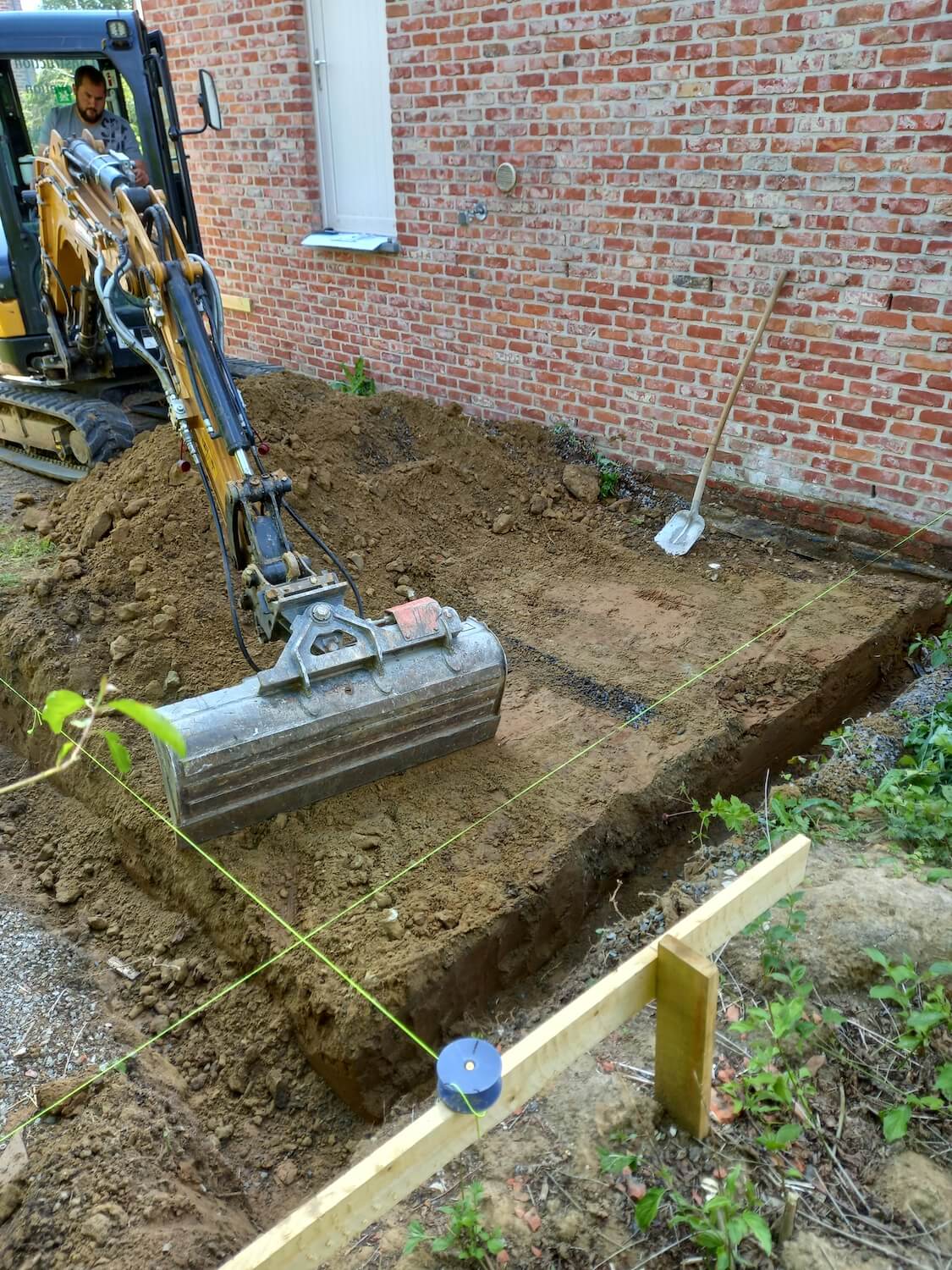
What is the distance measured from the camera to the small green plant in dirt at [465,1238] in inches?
78.0

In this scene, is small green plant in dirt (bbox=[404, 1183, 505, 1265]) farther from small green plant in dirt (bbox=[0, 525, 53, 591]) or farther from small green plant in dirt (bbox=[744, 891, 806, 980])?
small green plant in dirt (bbox=[0, 525, 53, 591])

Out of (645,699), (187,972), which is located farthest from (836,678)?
(187,972)

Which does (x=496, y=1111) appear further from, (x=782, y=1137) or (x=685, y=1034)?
(x=782, y=1137)

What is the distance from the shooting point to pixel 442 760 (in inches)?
152

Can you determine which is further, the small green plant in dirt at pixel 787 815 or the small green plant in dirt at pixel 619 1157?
the small green plant in dirt at pixel 787 815

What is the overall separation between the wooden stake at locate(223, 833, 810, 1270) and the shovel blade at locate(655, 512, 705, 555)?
345 cm

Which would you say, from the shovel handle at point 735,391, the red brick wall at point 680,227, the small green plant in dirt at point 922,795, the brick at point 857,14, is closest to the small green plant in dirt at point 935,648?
the small green plant in dirt at point 922,795

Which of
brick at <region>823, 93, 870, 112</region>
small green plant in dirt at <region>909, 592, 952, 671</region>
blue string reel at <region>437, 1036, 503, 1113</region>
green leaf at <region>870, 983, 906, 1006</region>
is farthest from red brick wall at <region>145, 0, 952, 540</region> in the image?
blue string reel at <region>437, 1036, 503, 1113</region>

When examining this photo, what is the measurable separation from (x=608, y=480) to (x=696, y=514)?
822 millimetres

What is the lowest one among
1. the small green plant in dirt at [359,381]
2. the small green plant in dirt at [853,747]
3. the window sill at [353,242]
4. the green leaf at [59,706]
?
the small green plant in dirt at [853,747]

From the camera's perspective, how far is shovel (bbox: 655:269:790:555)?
5.22 metres

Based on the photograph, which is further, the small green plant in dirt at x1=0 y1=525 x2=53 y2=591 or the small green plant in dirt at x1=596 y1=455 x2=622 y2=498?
the small green plant in dirt at x1=596 y1=455 x2=622 y2=498

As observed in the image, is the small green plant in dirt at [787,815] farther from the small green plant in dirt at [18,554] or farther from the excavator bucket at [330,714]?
the small green plant in dirt at [18,554]

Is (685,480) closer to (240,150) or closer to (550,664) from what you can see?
(550,664)
